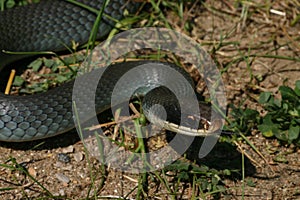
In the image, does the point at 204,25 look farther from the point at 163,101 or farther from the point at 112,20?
the point at 163,101

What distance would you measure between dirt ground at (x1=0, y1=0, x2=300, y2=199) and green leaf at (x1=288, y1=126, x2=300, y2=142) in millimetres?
194

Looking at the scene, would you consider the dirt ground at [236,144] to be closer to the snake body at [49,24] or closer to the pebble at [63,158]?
the pebble at [63,158]

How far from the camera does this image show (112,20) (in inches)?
205

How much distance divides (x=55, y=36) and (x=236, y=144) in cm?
196

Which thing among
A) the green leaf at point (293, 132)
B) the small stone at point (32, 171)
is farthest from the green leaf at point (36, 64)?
the green leaf at point (293, 132)

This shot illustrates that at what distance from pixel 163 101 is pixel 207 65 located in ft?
3.07

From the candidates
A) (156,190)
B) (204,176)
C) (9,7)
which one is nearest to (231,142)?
(204,176)

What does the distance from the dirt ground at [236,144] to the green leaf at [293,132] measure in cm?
19

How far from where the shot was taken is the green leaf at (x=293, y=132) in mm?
4094

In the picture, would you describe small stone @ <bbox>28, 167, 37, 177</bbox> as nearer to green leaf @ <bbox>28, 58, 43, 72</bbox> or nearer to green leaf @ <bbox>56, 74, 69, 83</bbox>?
green leaf @ <bbox>56, 74, 69, 83</bbox>

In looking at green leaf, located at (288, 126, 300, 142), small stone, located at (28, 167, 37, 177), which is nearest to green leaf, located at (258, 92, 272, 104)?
green leaf, located at (288, 126, 300, 142)

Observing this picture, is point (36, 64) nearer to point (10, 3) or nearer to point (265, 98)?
point (10, 3)

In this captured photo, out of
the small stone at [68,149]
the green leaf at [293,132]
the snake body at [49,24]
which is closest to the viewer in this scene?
the green leaf at [293,132]

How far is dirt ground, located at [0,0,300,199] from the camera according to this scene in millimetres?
3959
